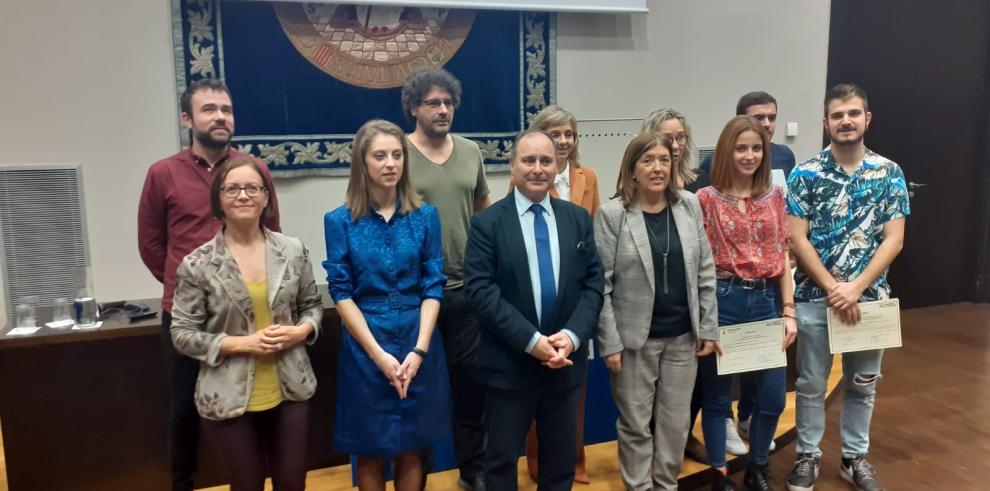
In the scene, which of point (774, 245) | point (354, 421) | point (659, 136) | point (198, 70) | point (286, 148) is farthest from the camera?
point (286, 148)

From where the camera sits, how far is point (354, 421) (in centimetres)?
195

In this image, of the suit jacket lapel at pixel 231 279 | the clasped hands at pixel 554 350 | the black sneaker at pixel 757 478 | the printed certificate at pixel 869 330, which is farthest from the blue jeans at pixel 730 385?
the suit jacket lapel at pixel 231 279

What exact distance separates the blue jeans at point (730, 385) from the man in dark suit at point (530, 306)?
568 millimetres

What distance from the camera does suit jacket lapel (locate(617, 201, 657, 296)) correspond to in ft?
7.01

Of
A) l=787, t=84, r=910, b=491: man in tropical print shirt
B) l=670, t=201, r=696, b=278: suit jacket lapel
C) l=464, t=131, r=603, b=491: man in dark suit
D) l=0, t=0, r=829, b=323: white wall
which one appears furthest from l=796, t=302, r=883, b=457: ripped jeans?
l=0, t=0, r=829, b=323: white wall

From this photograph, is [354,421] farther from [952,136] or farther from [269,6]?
[952,136]

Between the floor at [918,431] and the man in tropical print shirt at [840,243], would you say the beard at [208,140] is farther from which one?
the man in tropical print shirt at [840,243]

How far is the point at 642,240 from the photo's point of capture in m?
2.14

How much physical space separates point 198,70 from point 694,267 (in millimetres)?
2627

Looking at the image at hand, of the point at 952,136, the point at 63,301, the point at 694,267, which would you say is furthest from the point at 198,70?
the point at 952,136

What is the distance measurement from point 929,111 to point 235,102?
5.11 meters

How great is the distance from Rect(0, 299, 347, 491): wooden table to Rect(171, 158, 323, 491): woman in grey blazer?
0.81 metres

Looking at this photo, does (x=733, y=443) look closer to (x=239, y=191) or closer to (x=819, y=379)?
(x=819, y=379)

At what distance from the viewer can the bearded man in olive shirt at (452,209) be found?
2248 millimetres
